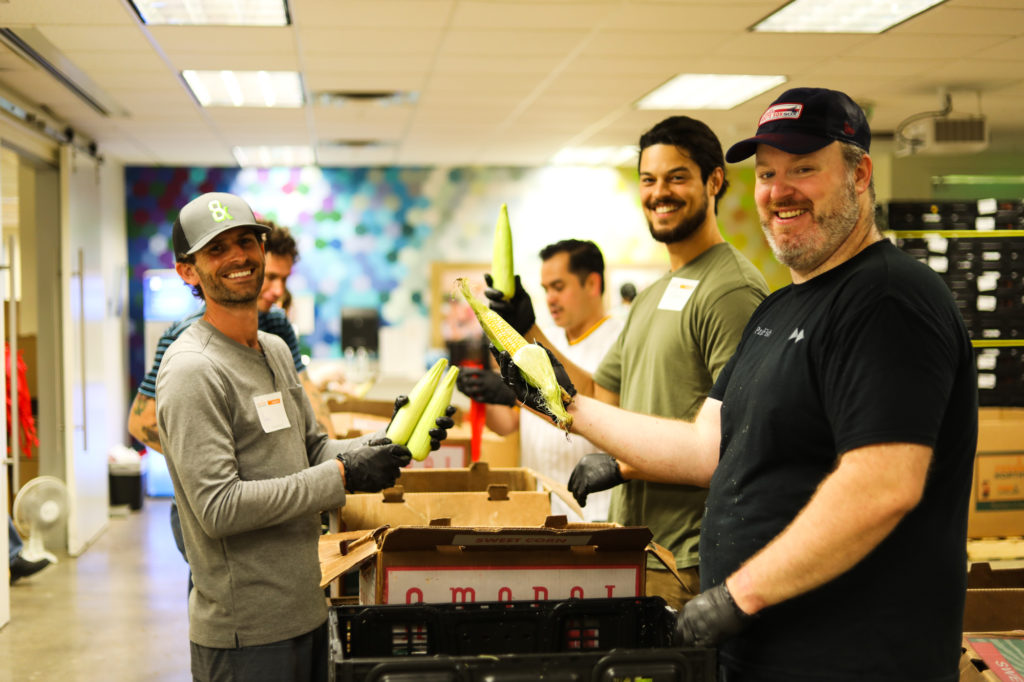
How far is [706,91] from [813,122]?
15.7ft

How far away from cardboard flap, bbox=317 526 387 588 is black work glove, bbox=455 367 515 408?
0.58 metres

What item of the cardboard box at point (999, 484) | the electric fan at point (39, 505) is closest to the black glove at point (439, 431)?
the electric fan at point (39, 505)

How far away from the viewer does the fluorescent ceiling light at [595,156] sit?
800cm

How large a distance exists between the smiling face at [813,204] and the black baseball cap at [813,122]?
2 cm

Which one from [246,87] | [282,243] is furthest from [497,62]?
[282,243]

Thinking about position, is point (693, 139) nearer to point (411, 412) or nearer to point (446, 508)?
point (411, 412)

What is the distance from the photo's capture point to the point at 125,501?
304 inches

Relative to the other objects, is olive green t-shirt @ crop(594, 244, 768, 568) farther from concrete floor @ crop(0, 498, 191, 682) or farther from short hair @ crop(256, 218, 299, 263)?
concrete floor @ crop(0, 498, 191, 682)

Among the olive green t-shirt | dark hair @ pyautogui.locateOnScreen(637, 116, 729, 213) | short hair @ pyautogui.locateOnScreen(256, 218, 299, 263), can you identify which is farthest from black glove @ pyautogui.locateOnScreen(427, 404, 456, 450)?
short hair @ pyautogui.locateOnScreen(256, 218, 299, 263)

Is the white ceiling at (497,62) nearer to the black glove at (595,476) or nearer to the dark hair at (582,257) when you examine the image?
the dark hair at (582,257)

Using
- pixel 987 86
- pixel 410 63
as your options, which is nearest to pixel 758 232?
pixel 987 86

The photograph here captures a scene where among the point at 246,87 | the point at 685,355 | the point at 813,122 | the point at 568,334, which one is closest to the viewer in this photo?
the point at 813,122

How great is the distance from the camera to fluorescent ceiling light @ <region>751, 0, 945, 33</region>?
426 centimetres

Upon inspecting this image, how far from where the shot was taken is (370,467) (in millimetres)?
1869
